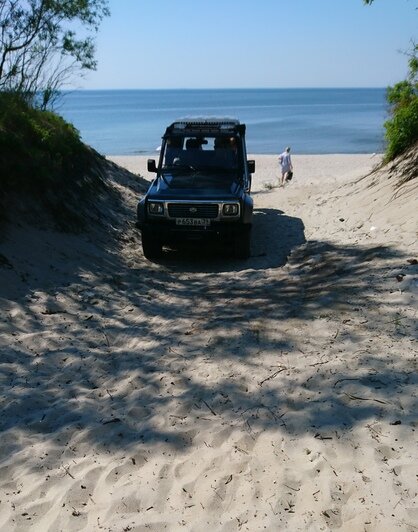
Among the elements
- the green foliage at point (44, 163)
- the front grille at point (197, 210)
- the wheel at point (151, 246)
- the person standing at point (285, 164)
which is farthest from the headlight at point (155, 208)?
the person standing at point (285, 164)

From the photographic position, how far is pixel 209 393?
14.9 feet

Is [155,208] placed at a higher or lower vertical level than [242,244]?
higher

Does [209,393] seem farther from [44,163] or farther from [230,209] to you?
[44,163]

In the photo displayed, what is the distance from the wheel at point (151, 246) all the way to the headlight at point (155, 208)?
0.39 metres

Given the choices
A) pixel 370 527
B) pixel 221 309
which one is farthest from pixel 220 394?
pixel 221 309

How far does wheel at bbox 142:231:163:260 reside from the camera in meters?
9.38

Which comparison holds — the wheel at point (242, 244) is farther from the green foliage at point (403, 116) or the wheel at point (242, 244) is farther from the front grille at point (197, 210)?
the green foliage at point (403, 116)

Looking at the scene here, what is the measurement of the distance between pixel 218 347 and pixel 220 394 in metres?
0.96

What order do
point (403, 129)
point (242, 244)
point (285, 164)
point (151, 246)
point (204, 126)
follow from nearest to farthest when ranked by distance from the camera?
1. point (242, 244)
2. point (151, 246)
3. point (204, 126)
4. point (403, 129)
5. point (285, 164)

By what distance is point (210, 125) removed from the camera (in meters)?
10.6

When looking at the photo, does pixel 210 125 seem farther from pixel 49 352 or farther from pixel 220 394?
pixel 220 394

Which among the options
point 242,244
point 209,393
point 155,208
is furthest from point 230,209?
point 209,393

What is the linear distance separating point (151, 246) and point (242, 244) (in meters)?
1.51

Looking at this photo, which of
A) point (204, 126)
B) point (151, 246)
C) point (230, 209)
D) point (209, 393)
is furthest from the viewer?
point (204, 126)
